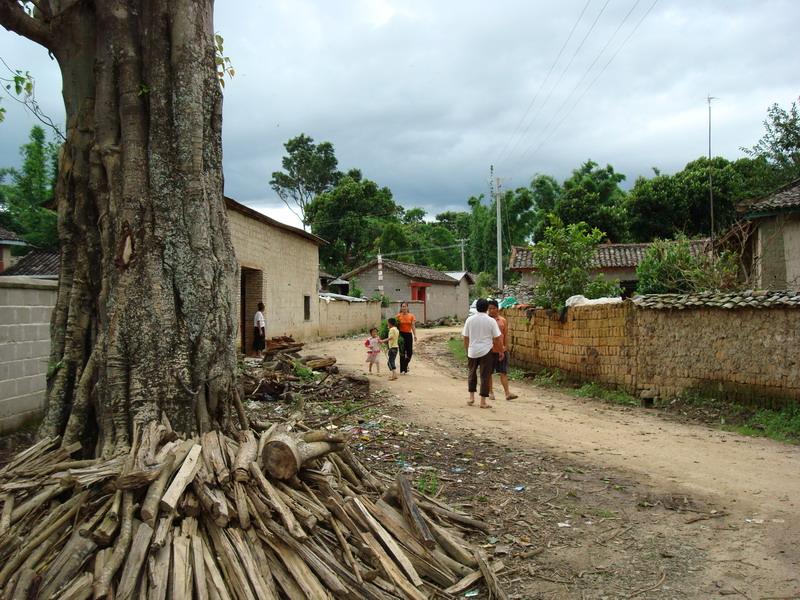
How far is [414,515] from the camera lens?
401 cm

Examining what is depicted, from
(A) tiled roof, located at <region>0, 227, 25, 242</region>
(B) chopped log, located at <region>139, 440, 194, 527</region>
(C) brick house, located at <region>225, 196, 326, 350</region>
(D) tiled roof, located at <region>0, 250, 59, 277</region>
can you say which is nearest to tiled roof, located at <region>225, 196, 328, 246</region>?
(C) brick house, located at <region>225, 196, 326, 350</region>

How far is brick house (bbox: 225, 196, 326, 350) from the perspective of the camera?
61.1 ft

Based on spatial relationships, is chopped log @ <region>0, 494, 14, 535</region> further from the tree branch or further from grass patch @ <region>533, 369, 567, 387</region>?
grass patch @ <region>533, 369, 567, 387</region>

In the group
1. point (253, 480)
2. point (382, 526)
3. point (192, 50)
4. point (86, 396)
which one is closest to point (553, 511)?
point (382, 526)

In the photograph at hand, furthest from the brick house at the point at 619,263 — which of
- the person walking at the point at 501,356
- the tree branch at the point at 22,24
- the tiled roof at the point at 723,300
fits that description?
the tree branch at the point at 22,24

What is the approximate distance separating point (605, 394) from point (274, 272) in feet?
42.0

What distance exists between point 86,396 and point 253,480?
1.70 m

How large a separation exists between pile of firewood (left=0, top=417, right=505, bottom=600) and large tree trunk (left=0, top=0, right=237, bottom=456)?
19.6 inches

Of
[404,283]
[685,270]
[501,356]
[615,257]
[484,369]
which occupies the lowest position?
[484,369]

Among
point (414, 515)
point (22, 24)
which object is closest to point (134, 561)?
point (414, 515)

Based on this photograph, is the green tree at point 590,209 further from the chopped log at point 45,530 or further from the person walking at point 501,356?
the chopped log at point 45,530

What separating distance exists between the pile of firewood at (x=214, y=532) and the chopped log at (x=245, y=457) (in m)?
0.01

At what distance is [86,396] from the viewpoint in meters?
4.62

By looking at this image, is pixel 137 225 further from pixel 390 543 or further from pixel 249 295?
pixel 249 295
